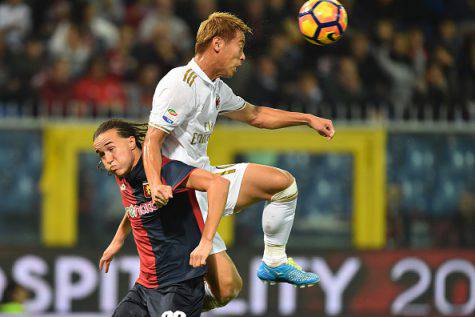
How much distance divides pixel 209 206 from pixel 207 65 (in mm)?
1082

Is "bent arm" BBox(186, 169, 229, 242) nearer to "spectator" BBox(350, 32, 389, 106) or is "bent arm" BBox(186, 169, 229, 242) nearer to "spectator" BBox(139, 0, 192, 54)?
"spectator" BBox(139, 0, 192, 54)

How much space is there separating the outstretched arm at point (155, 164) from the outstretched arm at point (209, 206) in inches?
8.7

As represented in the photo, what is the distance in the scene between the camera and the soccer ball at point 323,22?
6719 mm

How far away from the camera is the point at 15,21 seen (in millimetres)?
12852

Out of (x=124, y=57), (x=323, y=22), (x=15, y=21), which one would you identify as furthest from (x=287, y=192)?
(x=15, y=21)

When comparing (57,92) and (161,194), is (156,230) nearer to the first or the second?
(161,194)

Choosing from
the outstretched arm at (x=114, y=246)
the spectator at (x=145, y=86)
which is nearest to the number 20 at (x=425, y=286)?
the spectator at (x=145, y=86)

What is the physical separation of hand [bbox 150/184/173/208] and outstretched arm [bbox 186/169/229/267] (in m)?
0.22

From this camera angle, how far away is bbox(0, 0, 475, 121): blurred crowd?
11.7 meters

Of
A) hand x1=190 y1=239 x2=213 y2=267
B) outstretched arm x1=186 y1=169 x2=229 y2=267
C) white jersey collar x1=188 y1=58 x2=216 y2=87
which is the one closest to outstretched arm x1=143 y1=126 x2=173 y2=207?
outstretched arm x1=186 y1=169 x2=229 y2=267

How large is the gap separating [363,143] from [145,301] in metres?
5.68

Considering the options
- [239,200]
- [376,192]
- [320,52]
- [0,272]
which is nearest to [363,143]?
[376,192]

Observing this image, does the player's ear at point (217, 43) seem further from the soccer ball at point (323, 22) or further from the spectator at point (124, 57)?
the spectator at point (124, 57)

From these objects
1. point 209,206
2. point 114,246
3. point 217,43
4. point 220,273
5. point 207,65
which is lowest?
point 220,273
